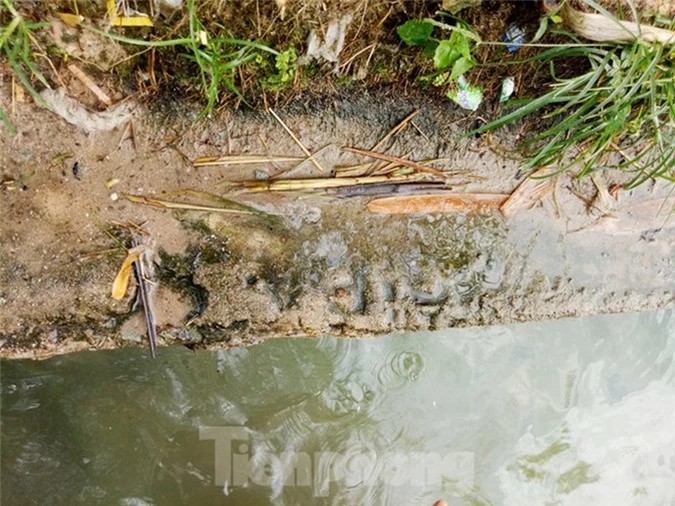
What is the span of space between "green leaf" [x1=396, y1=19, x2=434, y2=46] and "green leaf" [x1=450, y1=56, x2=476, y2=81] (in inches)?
5.1

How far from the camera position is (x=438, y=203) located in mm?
2246

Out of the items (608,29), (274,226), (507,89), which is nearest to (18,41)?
(274,226)

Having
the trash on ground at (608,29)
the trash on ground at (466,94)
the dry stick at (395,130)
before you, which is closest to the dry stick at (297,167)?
the dry stick at (395,130)

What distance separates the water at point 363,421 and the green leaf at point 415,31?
1.59 metres

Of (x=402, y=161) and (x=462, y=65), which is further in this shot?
(x=402, y=161)

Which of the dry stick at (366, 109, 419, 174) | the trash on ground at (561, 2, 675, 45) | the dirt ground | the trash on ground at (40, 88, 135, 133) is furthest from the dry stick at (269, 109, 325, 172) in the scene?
the trash on ground at (561, 2, 675, 45)

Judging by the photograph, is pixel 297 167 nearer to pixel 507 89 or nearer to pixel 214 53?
pixel 214 53

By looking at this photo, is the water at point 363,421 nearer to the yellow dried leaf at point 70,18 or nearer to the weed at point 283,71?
the weed at point 283,71

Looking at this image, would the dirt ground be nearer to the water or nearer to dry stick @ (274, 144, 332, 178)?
dry stick @ (274, 144, 332, 178)

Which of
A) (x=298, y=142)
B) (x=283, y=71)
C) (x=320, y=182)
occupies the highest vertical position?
(x=283, y=71)

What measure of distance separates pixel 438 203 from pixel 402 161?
226 mm

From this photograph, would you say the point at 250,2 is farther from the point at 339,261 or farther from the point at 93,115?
the point at 339,261

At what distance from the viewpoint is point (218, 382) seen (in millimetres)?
2816

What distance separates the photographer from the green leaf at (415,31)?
1.79 metres
